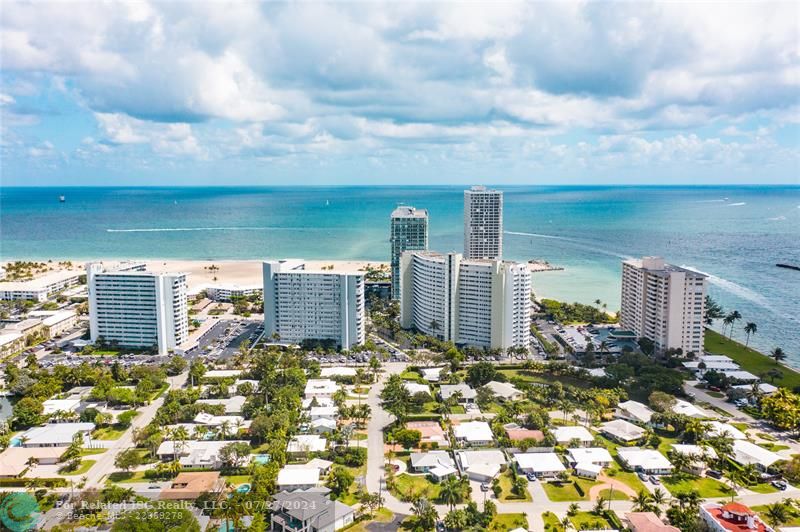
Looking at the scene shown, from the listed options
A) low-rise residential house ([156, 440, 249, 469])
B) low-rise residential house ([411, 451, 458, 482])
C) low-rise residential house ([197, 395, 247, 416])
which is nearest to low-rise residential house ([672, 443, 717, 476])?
low-rise residential house ([411, 451, 458, 482])

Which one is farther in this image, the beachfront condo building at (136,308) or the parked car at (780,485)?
the beachfront condo building at (136,308)

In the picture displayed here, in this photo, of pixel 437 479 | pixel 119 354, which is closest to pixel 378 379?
pixel 437 479

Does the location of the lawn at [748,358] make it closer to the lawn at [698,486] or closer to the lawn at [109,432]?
the lawn at [698,486]

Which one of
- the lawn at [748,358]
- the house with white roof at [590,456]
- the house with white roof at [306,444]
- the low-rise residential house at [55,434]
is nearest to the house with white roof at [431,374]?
the house with white roof at [306,444]

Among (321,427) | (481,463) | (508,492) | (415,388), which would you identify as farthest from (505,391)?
(321,427)

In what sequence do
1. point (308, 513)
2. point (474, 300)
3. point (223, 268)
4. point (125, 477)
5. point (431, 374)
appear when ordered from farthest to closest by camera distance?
1. point (223, 268)
2. point (474, 300)
3. point (431, 374)
4. point (125, 477)
5. point (308, 513)

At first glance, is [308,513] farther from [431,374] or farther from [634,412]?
[634,412]
